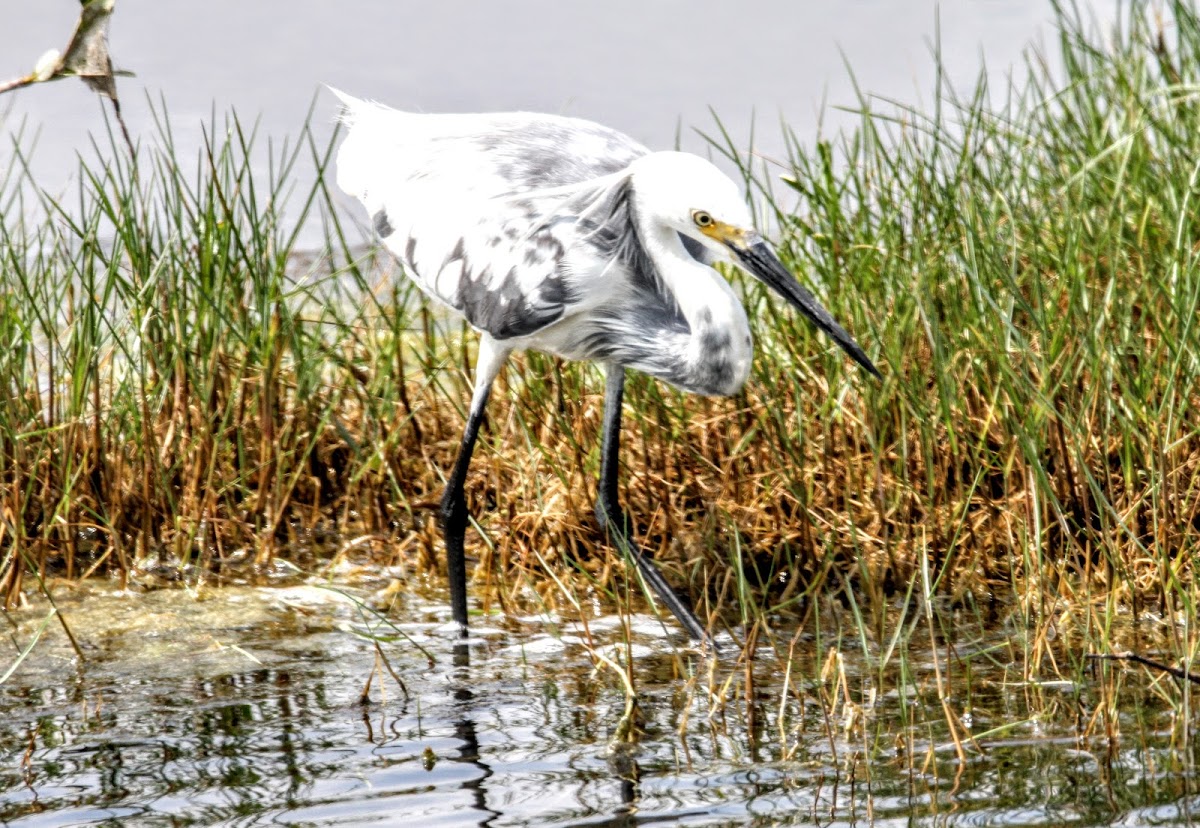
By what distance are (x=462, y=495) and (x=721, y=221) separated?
49.6 inches

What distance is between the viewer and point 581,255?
3848 mm

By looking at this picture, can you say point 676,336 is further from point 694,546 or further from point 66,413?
point 66,413

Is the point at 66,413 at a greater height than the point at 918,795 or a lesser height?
greater

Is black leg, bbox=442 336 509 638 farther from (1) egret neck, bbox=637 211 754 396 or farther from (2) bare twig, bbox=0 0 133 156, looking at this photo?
(2) bare twig, bbox=0 0 133 156

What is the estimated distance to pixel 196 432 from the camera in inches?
183

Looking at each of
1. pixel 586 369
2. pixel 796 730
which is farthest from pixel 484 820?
pixel 586 369

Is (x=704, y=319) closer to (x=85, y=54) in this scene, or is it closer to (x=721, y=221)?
(x=721, y=221)

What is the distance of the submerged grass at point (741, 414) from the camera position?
4.00m

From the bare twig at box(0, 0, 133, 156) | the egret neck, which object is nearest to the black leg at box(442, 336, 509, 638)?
the egret neck

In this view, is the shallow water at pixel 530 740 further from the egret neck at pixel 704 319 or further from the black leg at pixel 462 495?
the egret neck at pixel 704 319

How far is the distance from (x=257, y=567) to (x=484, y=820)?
2077mm

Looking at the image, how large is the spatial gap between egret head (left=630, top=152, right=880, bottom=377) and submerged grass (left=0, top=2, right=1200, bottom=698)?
0.39 metres

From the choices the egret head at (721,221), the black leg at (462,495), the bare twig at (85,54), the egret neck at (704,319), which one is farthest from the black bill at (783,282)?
the bare twig at (85,54)

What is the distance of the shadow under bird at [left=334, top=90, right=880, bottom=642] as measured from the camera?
12.1 ft
